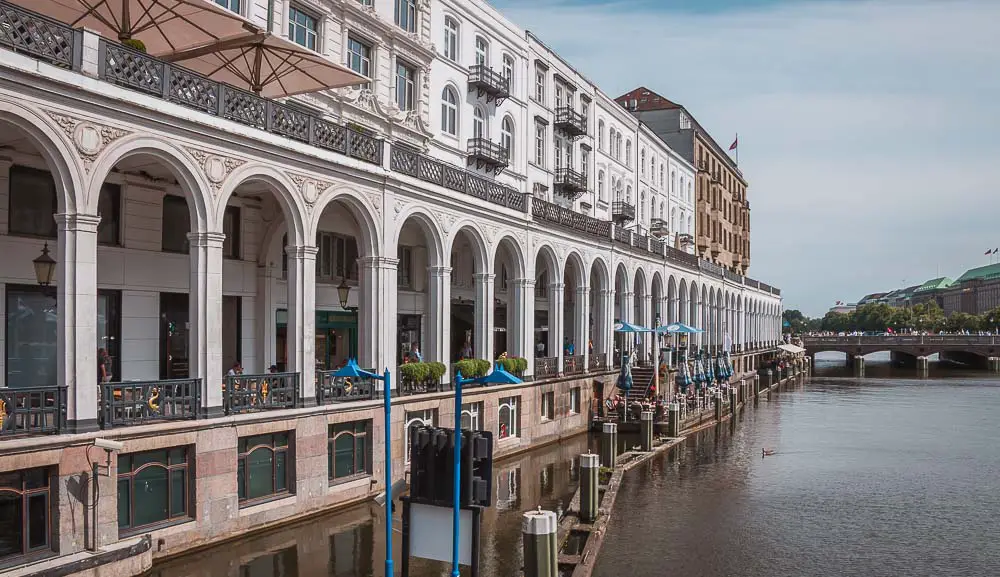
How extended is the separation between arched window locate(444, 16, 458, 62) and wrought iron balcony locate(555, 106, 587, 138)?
10424mm

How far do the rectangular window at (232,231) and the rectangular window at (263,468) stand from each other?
6764 millimetres

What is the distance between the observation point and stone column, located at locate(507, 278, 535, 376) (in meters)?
32.6

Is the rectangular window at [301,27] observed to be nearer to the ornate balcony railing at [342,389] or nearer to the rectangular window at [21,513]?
the ornate balcony railing at [342,389]

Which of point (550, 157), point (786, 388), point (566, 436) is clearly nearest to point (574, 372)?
point (566, 436)

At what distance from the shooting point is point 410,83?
30.6 m

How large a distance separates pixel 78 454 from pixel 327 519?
6.50m

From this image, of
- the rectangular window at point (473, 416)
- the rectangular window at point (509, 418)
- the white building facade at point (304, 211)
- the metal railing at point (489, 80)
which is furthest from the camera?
the metal railing at point (489, 80)

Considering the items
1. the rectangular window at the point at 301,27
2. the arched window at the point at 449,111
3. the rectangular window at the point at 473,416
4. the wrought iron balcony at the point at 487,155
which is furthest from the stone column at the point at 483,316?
the rectangular window at the point at 301,27

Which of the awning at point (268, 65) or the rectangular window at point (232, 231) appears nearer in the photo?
the awning at point (268, 65)

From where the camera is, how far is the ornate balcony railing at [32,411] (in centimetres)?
1370

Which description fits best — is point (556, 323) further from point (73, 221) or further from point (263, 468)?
point (73, 221)

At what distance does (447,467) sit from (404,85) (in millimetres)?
21304

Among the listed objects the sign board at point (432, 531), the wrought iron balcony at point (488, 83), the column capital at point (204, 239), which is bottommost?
the sign board at point (432, 531)

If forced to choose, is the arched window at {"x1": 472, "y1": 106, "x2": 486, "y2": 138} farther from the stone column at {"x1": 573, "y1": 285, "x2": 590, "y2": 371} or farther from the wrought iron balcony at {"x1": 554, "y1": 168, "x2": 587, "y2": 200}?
the stone column at {"x1": 573, "y1": 285, "x2": 590, "y2": 371}
